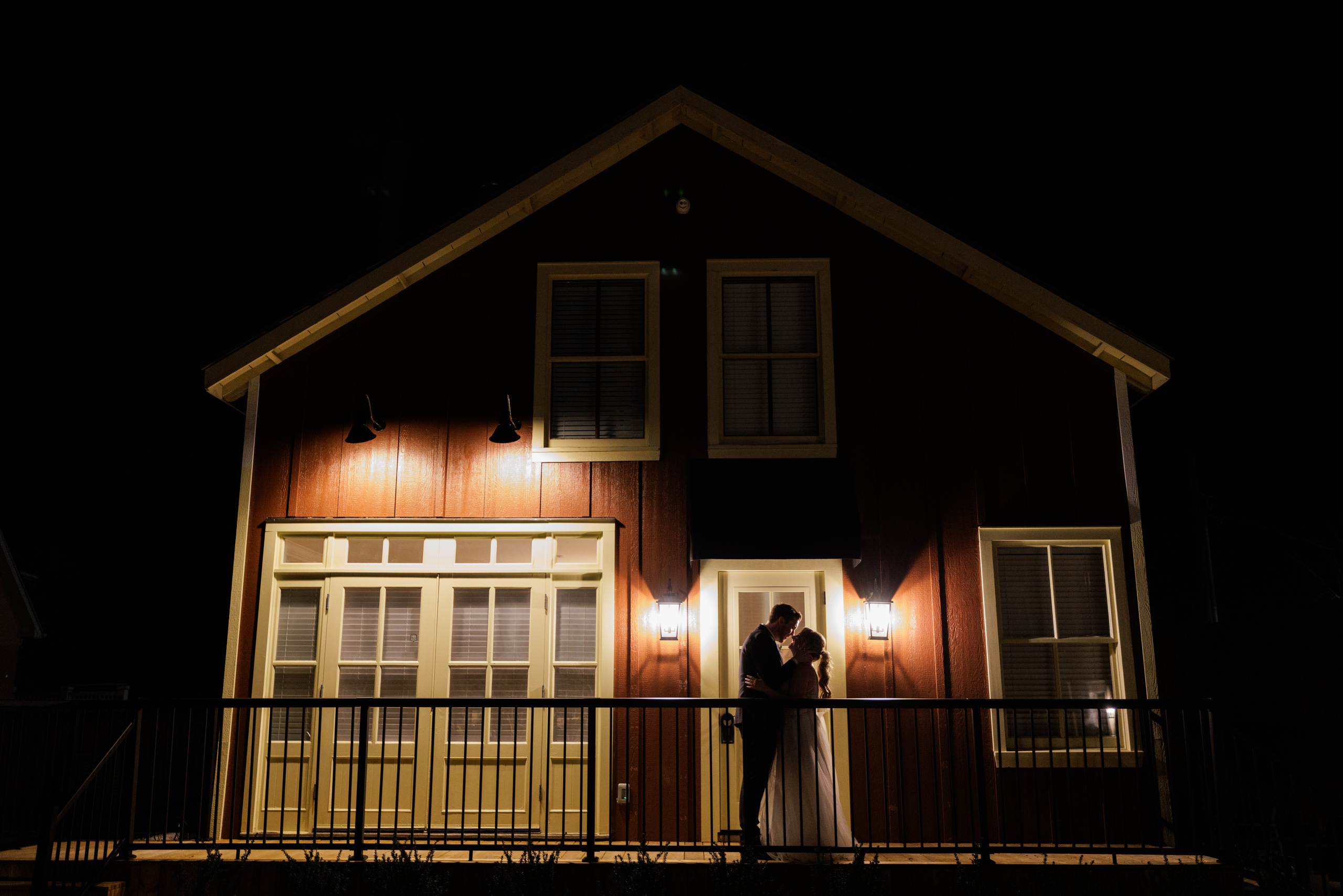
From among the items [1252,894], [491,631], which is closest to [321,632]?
[491,631]

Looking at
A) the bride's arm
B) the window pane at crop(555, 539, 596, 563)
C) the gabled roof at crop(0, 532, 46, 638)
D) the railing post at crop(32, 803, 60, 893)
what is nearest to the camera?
the railing post at crop(32, 803, 60, 893)

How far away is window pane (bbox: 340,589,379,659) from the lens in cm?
816

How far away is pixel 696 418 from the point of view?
8.46 metres

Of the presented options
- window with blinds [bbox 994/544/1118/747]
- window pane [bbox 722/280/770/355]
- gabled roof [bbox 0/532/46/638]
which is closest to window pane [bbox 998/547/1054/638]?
window with blinds [bbox 994/544/1118/747]

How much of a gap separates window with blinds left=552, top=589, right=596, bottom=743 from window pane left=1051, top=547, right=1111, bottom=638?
3.92m

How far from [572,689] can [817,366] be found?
354cm

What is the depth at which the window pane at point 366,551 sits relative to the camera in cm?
832

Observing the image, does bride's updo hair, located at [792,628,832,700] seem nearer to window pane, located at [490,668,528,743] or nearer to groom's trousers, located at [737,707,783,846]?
groom's trousers, located at [737,707,783,846]

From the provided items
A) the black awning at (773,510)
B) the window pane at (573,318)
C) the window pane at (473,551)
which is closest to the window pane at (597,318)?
the window pane at (573,318)

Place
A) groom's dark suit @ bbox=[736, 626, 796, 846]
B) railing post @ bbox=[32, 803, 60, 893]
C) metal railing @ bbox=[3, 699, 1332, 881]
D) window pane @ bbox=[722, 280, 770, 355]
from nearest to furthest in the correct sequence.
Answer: railing post @ bbox=[32, 803, 60, 893]
groom's dark suit @ bbox=[736, 626, 796, 846]
metal railing @ bbox=[3, 699, 1332, 881]
window pane @ bbox=[722, 280, 770, 355]

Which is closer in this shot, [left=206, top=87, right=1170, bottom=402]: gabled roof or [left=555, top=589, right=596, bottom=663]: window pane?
[left=555, top=589, right=596, bottom=663]: window pane

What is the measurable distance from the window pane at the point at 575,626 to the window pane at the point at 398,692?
48.2 inches

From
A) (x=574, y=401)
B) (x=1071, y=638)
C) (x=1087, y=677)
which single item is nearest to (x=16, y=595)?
(x=574, y=401)

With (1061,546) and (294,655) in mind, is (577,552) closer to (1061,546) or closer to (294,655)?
(294,655)
